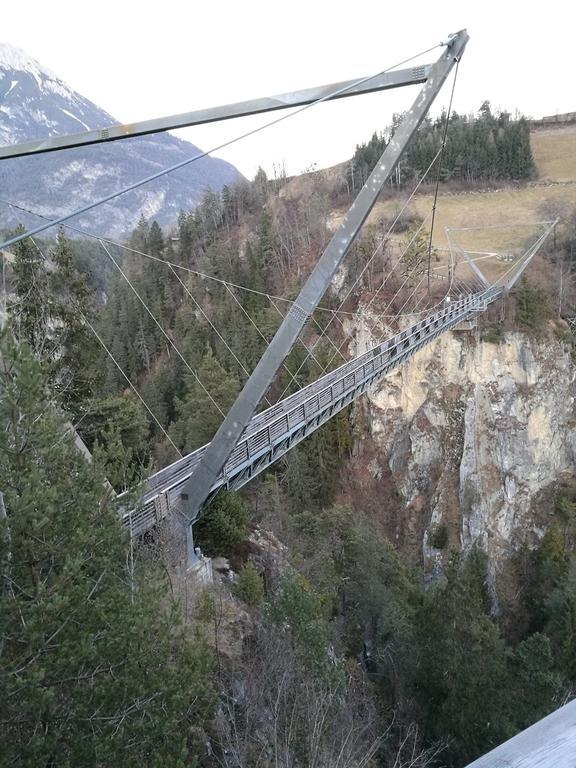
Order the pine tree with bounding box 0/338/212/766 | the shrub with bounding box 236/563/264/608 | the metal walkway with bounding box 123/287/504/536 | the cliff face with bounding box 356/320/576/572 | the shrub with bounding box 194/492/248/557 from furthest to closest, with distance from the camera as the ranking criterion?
the cliff face with bounding box 356/320/576/572
the shrub with bounding box 194/492/248/557
the shrub with bounding box 236/563/264/608
the metal walkway with bounding box 123/287/504/536
the pine tree with bounding box 0/338/212/766

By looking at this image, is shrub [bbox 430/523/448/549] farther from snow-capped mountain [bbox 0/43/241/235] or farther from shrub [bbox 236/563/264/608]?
snow-capped mountain [bbox 0/43/241/235]

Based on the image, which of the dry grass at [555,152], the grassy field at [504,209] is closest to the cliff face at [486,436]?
the grassy field at [504,209]

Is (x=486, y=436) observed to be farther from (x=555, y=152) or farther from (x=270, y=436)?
(x=555, y=152)

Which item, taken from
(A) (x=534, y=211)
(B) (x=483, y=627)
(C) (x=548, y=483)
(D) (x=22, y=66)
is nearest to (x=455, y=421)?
(C) (x=548, y=483)

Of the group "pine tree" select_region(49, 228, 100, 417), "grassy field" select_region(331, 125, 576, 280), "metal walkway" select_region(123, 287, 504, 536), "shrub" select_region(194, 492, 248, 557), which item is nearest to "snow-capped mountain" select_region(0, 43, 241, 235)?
"grassy field" select_region(331, 125, 576, 280)

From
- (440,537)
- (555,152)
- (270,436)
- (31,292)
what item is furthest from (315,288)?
(555,152)

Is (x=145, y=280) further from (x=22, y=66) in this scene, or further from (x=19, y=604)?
(x=22, y=66)
